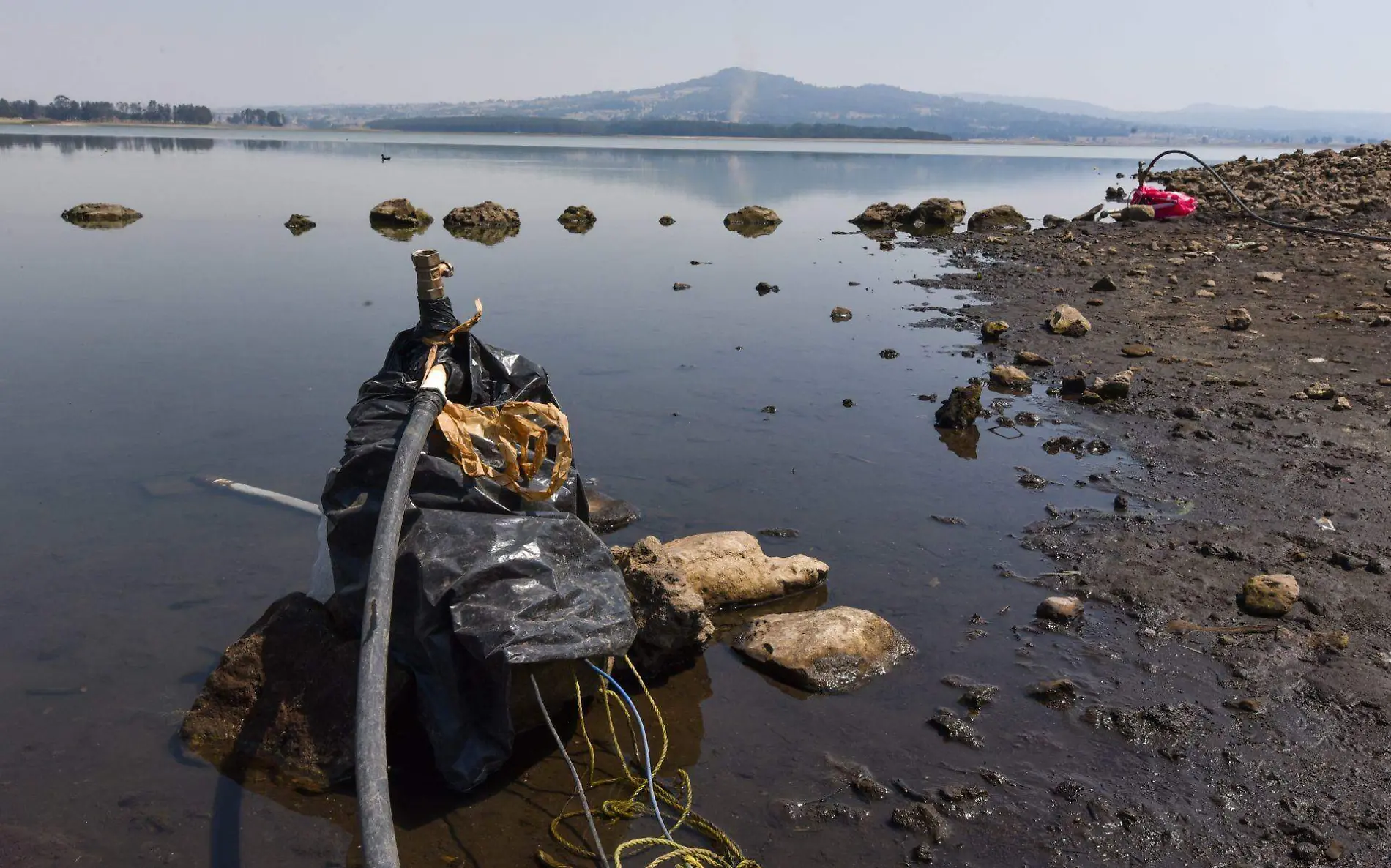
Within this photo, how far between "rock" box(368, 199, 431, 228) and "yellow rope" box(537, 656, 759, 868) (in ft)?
83.5

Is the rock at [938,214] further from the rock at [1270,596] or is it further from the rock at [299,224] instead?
the rock at [1270,596]

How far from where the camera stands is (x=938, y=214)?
3005 cm

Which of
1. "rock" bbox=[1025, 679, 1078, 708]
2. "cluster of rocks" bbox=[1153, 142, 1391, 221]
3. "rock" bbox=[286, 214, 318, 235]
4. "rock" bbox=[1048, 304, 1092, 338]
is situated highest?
"cluster of rocks" bbox=[1153, 142, 1391, 221]

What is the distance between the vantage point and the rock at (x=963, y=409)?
359 inches

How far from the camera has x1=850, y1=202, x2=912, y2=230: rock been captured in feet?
96.9

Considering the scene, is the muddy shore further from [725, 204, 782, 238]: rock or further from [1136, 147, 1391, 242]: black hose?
[725, 204, 782, 238]: rock

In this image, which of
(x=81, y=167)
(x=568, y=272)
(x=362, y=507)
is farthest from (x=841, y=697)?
(x=81, y=167)

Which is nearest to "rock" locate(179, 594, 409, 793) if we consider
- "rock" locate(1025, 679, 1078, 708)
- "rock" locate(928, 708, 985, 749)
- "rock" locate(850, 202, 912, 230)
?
"rock" locate(928, 708, 985, 749)

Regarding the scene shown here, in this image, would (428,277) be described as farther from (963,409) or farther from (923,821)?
(963,409)

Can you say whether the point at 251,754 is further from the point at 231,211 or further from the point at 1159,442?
the point at 231,211

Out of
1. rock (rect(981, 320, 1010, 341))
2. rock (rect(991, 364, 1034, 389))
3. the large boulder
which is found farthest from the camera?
the large boulder

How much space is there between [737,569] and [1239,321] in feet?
30.5

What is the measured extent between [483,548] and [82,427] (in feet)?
21.8

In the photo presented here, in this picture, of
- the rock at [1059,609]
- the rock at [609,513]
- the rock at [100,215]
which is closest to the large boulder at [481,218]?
the rock at [100,215]
